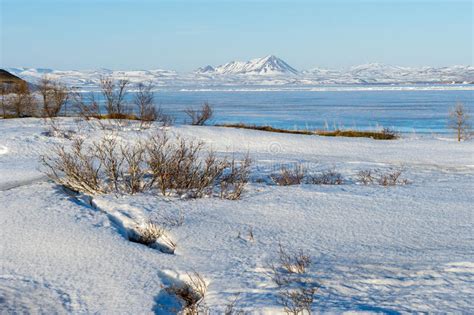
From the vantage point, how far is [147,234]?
223 inches

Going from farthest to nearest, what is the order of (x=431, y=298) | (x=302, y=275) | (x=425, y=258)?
(x=425, y=258), (x=302, y=275), (x=431, y=298)

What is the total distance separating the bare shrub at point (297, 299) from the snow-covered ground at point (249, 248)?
68 mm

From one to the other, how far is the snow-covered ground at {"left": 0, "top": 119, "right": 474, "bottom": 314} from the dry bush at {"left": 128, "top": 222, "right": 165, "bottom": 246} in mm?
170

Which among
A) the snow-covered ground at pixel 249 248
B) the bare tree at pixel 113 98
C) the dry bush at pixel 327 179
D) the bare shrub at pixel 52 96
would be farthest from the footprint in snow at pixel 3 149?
the dry bush at pixel 327 179

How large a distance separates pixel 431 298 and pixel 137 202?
396cm

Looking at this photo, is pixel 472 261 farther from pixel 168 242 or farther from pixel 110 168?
pixel 110 168

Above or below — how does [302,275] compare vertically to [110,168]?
below

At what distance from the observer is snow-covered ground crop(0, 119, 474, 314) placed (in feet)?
13.5

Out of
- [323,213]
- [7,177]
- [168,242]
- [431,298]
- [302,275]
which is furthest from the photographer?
[7,177]

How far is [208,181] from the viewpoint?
7.63m

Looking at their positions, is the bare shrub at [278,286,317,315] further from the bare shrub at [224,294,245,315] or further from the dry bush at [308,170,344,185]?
the dry bush at [308,170,344,185]

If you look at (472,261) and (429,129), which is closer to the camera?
(472,261)

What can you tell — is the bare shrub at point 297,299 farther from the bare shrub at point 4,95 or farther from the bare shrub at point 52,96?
the bare shrub at point 4,95

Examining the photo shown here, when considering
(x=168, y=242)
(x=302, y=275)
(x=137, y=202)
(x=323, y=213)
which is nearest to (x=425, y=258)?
(x=302, y=275)
